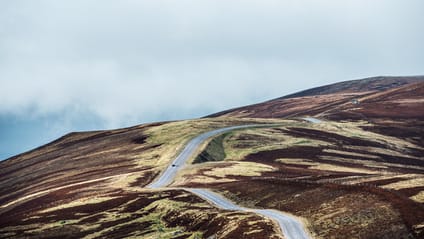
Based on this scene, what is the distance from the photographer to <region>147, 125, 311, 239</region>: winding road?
66.3m

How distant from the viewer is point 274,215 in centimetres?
7725

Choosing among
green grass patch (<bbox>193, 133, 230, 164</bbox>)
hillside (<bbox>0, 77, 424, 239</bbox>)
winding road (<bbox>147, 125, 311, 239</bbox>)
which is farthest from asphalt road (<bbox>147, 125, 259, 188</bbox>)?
green grass patch (<bbox>193, 133, 230, 164</bbox>)

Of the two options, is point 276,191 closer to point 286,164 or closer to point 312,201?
point 312,201

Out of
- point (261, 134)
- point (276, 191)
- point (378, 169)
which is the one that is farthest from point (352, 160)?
point (276, 191)

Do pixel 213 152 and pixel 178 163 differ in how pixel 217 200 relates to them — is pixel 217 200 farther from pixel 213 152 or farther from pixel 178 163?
pixel 213 152

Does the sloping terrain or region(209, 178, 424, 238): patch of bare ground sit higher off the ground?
the sloping terrain

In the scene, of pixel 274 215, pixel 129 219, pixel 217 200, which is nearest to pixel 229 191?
pixel 217 200

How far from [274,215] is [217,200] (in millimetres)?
22150

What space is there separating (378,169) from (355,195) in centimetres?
7967

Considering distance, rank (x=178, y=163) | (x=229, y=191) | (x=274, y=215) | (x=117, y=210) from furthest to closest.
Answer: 1. (x=178, y=163)
2. (x=229, y=191)
3. (x=117, y=210)
4. (x=274, y=215)

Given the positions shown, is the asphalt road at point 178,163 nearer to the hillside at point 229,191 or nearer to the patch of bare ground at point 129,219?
the hillside at point 229,191

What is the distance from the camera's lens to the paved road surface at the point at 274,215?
6470 centimetres

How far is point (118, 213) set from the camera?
98.8m

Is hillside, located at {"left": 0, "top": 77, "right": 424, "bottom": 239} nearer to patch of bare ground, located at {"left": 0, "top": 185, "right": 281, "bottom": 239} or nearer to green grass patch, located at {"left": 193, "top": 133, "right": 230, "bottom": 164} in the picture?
patch of bare ground, located at {"left": 0, "top": 185, "right": 281, "bottom": 239}
